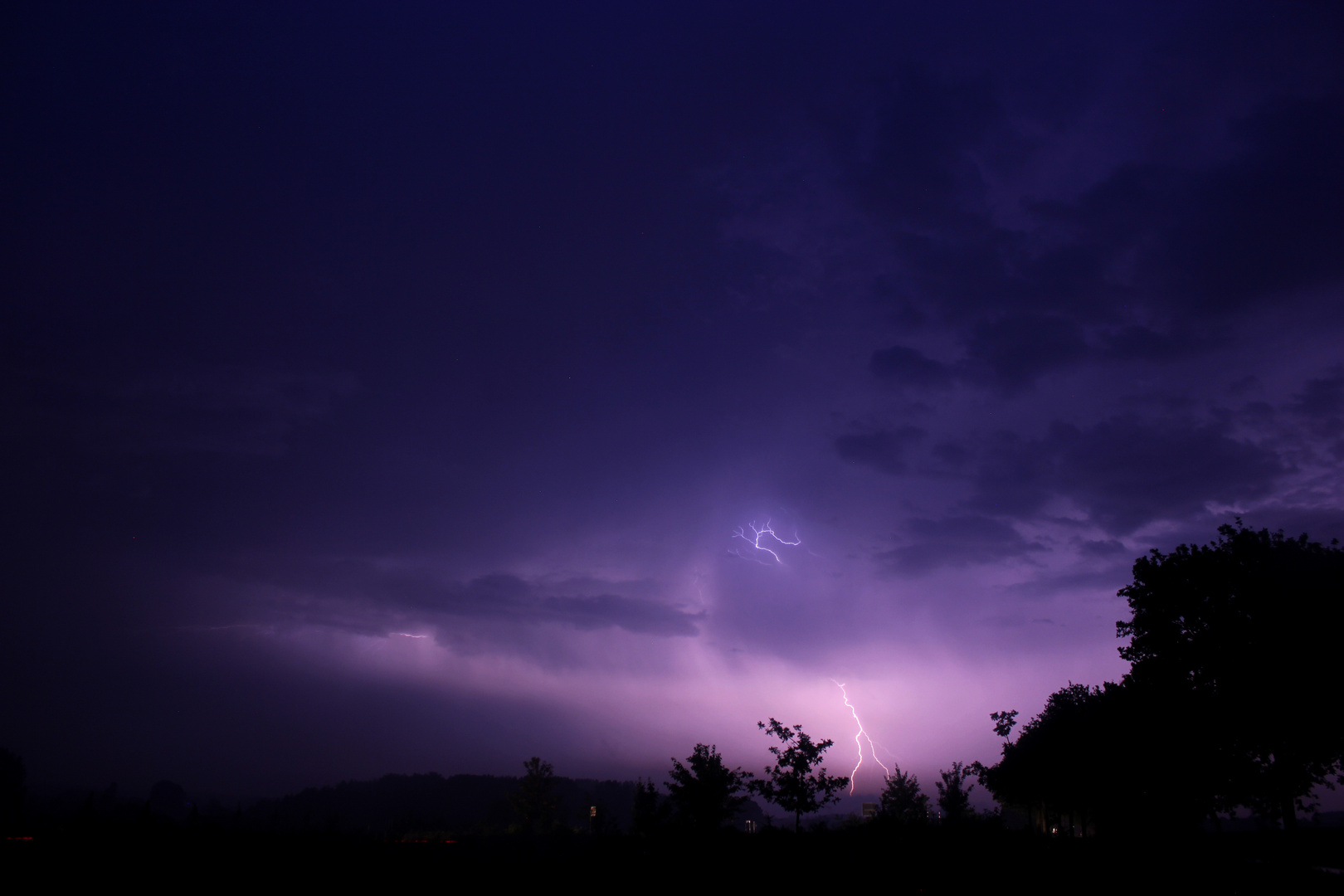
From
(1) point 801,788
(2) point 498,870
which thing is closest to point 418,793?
(1) point 801,788

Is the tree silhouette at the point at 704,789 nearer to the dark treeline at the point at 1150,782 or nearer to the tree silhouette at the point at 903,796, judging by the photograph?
the dark treeline at the point at 1150,782

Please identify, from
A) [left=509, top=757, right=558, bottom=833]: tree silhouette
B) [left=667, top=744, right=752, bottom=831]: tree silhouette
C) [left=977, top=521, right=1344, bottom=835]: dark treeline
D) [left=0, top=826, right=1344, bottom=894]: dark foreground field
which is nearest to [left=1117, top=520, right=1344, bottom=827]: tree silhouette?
[left=977, top=521, right=1344, bottom=835]: dark treeline

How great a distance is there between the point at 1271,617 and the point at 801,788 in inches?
848

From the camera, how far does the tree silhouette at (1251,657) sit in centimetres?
2500

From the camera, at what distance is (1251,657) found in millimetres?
26234

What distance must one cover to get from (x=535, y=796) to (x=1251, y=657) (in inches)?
2257

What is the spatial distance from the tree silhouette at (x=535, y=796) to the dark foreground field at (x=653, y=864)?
44.6m

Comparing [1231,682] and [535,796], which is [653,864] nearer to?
[1231,682]

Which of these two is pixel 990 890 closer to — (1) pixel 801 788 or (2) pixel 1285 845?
(1) pixel 801 788

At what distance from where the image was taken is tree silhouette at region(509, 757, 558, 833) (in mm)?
62812

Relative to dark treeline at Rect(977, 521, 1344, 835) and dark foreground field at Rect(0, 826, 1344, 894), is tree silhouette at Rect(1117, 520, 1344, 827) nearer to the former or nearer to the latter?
dark treeline at Rect(977, 521, 1344, 835)

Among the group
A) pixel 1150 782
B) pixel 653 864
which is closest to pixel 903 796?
pixel 1150 782

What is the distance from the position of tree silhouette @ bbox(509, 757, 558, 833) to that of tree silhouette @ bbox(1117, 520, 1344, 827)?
52123mm

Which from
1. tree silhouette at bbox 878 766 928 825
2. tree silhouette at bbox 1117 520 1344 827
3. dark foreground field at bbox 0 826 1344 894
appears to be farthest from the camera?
tree silhouette at bbox 878 766 928 825
